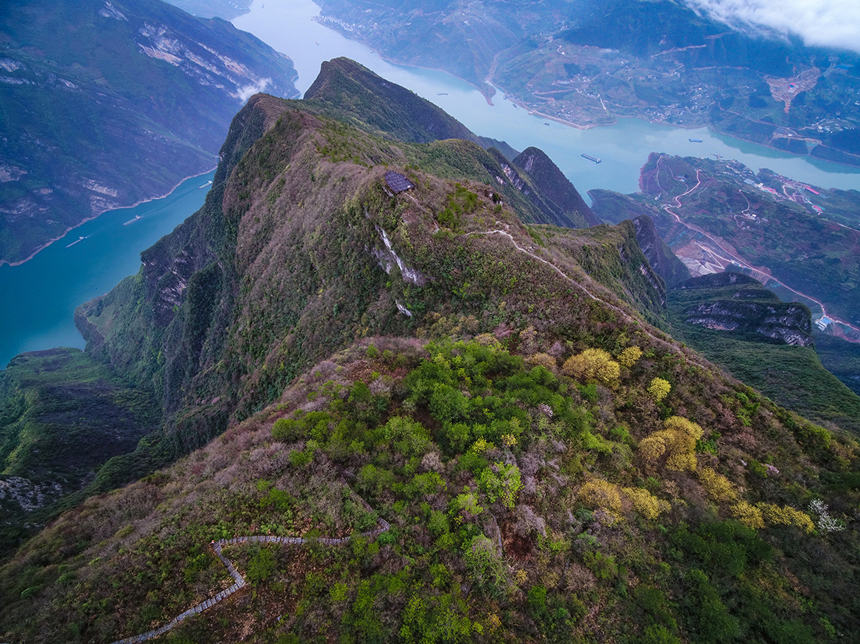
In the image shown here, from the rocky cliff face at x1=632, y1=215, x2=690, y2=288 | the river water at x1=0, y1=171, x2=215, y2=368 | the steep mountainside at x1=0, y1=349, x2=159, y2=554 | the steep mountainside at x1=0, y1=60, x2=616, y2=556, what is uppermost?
the rocky cliff face at x1=632, y1=215, x2=690, y2=288

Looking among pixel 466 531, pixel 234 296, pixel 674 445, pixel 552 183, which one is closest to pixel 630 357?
pixel 674 445

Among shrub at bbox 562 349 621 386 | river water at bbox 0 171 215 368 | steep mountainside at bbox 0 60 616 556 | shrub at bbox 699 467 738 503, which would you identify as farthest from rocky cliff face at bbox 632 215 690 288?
river water at bbox 0 171 215 368

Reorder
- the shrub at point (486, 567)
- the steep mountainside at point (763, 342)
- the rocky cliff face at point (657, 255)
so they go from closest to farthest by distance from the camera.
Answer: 1. the shrub at point (486, 567)
2. the steep mountainside at point (763, 342)
3. the rocky cliff face at point (657, 255)

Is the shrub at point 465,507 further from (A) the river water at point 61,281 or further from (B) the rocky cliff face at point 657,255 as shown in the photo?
(A) the river water at point 61,281

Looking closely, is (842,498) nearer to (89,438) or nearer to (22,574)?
(22,574)

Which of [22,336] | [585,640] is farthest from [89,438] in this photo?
[22,336]

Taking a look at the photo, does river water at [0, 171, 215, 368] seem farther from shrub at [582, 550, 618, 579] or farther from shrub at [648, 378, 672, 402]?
shrub at [648, 378, 672, 402]

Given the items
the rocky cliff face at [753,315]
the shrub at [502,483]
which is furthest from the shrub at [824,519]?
the rocky cliff face at [753,315]
